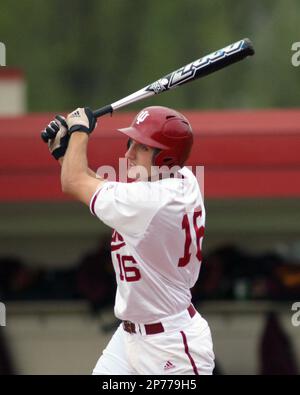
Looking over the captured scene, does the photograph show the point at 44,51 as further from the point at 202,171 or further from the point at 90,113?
the point at 90,113

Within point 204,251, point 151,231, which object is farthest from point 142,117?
point 204,251

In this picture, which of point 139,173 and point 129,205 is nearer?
point 129,205

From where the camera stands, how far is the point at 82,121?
3684 millimetres

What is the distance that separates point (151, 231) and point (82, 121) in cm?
49

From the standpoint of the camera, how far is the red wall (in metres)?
5.83

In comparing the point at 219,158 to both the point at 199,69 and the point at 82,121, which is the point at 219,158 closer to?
the point at 199,69

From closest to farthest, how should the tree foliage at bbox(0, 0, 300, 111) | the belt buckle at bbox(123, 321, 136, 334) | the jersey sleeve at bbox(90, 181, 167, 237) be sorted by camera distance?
the jersey sleeve at bbox(90, 181, 167, 237) → the belt buckle at bbox(123, 321, 136, 334) → the tree foliage at bbox(0, 0, 300, 111)

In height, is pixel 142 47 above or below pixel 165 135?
above

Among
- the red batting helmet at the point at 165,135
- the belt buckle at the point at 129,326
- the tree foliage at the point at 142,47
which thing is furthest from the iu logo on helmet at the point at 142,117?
the tree foliage at the point at 142,47

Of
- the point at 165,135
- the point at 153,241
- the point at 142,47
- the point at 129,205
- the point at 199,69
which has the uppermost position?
the point at 142,47

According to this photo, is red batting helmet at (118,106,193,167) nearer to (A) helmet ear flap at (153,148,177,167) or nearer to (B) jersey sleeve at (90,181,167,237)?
(A) helmet ear flap at (153,148,177,167)

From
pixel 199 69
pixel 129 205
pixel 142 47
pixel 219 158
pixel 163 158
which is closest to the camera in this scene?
pixel 129 205

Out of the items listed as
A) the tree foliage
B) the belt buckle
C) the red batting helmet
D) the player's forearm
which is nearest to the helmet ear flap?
the red batting helmet

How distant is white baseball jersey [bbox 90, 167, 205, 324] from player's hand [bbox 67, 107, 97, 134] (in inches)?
9.1
